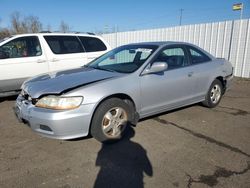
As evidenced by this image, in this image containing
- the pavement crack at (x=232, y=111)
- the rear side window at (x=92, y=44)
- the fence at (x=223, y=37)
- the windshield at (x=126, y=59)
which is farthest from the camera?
the fence at (x=223, y=37)

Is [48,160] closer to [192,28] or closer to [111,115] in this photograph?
[111,115]

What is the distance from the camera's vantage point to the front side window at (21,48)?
6.16m

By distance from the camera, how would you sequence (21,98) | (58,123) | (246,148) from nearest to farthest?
(58,123) < (246,148) < (21,98)

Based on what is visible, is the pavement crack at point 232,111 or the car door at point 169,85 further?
the pavement crack at point 232,111

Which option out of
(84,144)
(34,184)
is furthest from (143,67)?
(34,184)

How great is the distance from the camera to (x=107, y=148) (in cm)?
374

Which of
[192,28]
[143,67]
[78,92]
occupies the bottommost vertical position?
[78,92]

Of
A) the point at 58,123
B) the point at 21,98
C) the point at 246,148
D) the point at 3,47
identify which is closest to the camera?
the point at 58,123

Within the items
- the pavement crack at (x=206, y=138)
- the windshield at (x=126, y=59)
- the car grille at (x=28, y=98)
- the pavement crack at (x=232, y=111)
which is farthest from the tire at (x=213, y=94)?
the car grille at (x=28, y=98)

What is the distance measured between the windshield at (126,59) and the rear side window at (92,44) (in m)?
2.25

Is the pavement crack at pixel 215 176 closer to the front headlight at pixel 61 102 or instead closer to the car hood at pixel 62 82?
the front headlight at pixel 61 102

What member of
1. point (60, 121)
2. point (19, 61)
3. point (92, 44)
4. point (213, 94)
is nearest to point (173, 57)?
point (213, 94)

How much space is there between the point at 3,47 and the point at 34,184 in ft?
Result: 14.7

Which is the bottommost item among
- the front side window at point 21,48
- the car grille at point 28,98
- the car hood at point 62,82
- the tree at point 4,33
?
the car grille at point 28,98
